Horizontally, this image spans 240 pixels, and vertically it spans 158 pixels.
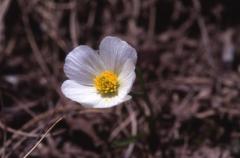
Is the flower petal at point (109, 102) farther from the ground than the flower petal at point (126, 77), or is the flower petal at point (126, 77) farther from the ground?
the flower petal at point (126, 77)

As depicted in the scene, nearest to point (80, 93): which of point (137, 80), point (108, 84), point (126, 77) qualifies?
point (108, 84)

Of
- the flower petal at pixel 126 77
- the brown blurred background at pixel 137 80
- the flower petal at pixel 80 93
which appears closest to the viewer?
the flower petal at pixel 126 77

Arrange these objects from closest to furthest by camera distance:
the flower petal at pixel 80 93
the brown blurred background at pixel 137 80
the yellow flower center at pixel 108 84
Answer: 1. the flower petal at pixel 80 93
2. the yellow flower center at pixel 108 84
3. the brown blurred background at pixel 137 80

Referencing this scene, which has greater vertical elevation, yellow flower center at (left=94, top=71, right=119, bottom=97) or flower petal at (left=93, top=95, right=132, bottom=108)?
yellow flower center at (left=94, top=71, right=119, bottom=97)

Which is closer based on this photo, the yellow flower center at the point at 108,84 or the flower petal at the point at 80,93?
the flower petal at the point at 80,93

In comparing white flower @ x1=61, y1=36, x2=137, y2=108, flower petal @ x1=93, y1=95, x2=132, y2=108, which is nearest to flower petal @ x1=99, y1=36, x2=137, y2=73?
white flower @ x1=61, y1=36, x2=137, y2=108

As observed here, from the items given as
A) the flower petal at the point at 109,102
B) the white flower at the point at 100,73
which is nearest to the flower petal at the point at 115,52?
the white flower at the point at 100,73

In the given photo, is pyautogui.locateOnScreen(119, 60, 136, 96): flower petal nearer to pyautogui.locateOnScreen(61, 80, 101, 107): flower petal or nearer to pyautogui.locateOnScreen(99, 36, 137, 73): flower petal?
pyautogui.locateOnScreen(99, 36, 137, 73): flower petal

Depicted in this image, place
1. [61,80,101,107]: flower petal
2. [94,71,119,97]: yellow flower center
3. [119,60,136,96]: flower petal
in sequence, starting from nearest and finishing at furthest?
[119,60,136,96]: flower petal → [61,80,101,107]: flower petal → [94,71,119,97]: yellow flower center

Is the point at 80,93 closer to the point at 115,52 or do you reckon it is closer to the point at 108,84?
the point at 108,84

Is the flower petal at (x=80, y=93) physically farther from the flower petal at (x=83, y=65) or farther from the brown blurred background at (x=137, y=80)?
the brown blurred background at (x=137, y=80)
